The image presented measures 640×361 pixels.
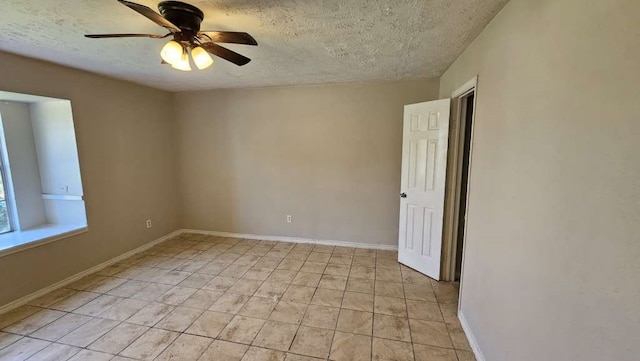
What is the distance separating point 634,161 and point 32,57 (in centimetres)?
431

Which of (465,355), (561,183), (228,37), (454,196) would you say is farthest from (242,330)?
(454,196)

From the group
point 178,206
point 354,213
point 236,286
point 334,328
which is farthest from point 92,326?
point 354,213

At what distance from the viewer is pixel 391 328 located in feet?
7.16

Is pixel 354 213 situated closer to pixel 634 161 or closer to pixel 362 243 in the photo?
pixel 362 243

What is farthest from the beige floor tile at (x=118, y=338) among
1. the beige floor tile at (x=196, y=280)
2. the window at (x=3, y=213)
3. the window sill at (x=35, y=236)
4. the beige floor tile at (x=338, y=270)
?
the window at (x=3, y=213)

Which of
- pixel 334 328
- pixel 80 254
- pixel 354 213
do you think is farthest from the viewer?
pixel 354 213

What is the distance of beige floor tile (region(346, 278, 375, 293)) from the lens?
278cm

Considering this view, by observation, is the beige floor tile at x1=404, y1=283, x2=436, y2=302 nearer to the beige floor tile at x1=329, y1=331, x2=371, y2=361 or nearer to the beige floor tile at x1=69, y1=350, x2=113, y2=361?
the beige floor tile at x1=329, y1=331, x2=371, y2=361

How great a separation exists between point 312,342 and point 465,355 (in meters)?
1.14

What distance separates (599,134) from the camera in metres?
0.89

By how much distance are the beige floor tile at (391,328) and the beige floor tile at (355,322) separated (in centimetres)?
5

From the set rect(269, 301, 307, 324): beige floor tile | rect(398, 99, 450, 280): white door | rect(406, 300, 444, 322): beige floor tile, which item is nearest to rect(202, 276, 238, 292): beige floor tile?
rect(269, 301, 307, 324): beige floor tile

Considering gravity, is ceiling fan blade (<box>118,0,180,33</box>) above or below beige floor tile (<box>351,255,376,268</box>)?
above

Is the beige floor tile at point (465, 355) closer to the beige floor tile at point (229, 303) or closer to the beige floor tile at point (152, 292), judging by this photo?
the beige floor tile at point (229, 303)
